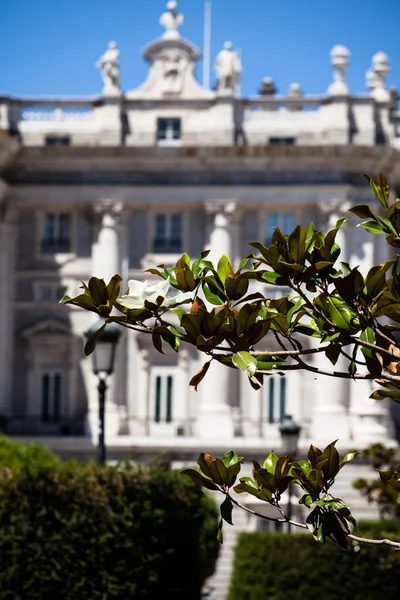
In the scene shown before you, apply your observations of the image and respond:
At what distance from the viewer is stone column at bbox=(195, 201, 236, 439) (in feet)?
176

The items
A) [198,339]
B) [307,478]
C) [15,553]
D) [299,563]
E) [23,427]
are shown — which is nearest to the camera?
[198,339]

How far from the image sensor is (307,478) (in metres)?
9.05

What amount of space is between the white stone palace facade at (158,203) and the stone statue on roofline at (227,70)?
5 cm

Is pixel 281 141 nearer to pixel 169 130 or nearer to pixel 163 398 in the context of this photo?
pixel 169 130

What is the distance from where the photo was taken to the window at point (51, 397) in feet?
180

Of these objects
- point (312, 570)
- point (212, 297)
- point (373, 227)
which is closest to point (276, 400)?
point (312, 570)

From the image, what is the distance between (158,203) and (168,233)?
1.11m

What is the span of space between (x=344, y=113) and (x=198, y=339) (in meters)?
48.0

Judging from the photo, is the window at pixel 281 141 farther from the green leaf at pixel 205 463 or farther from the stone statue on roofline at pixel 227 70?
the green leaf at pixel 205 463

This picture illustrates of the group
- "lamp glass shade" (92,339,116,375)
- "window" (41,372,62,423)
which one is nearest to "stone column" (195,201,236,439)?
"window" (41,372,62,423)

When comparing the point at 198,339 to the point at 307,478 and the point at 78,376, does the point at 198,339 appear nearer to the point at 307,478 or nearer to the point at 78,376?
the point at 307,478

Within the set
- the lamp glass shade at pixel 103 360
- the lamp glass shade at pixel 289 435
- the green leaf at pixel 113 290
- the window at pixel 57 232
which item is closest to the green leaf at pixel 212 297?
the green leaf at pixel 113 290

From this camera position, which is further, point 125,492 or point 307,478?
point 125,492

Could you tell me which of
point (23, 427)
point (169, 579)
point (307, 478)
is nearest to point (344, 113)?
point (23, 427)
